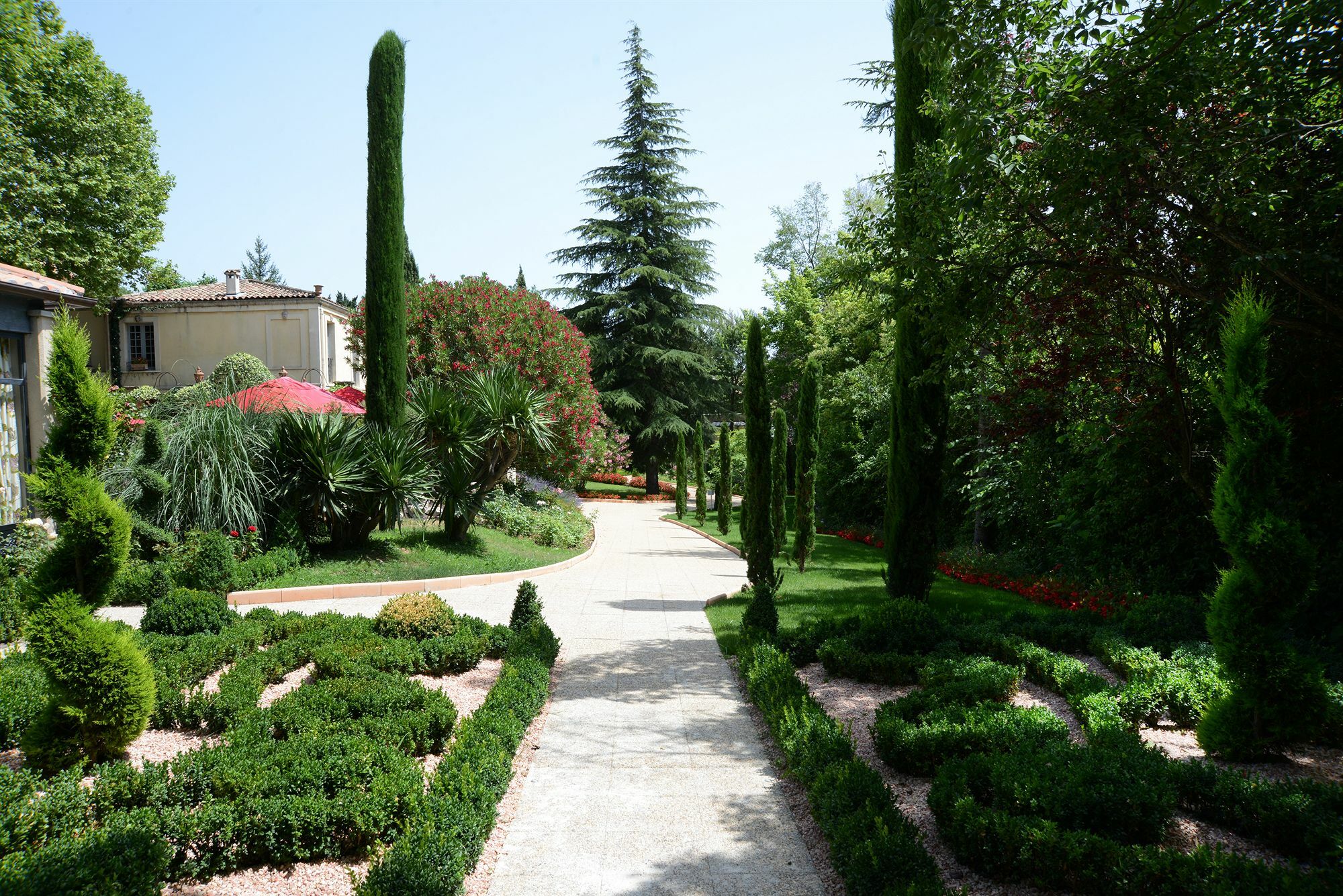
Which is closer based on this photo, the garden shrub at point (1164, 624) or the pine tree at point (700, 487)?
the garden shrub at point (1164, 624)

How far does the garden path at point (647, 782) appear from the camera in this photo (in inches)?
156

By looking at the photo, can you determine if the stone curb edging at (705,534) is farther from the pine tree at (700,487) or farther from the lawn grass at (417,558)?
the lawn grass at (417,558)

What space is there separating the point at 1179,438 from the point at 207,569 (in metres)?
11.9

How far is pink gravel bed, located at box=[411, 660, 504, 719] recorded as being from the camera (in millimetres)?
6578

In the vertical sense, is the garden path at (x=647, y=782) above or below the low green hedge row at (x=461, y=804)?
below

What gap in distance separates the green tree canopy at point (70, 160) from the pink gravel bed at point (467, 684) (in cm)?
2331

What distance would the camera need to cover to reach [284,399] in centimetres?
1448

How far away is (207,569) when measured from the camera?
10.0 m

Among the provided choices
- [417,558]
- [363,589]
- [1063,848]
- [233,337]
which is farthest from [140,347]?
[1063,848]

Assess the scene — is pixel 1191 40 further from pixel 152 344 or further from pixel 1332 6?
pixel 152 344

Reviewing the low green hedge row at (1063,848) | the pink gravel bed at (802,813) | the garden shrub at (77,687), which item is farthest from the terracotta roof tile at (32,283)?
the low green hedge row at (1063,848)

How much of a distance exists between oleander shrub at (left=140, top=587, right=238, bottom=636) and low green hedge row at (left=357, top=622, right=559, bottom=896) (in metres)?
3.29

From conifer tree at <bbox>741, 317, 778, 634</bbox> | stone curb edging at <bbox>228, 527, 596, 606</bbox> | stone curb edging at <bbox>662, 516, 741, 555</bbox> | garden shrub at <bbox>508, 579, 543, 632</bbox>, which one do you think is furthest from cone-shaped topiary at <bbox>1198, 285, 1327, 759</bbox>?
stone curb edging at <bbox>662, 516, 741, 555</bbox>

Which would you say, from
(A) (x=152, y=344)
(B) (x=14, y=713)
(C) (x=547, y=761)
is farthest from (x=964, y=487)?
(A) (x=152, y=344)
